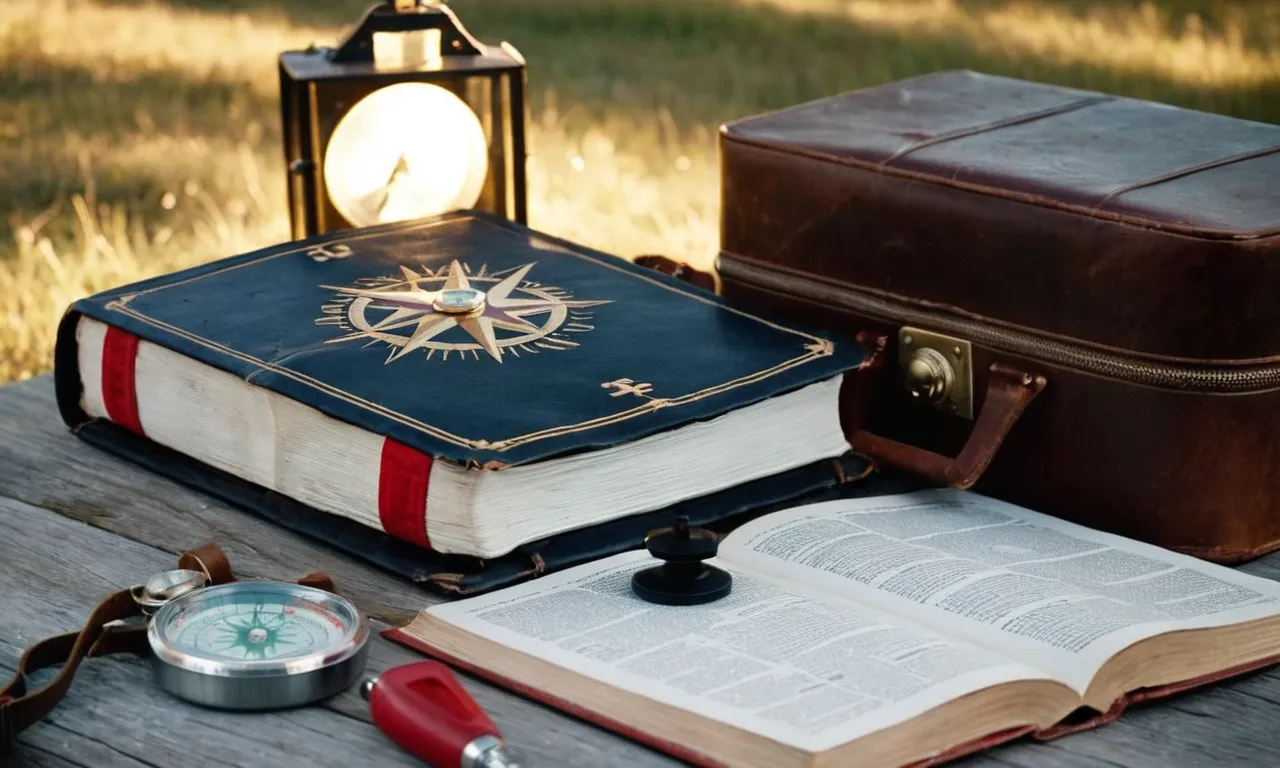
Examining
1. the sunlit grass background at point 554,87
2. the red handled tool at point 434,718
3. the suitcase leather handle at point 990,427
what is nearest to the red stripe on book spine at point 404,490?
the red handled tool at point 434,718

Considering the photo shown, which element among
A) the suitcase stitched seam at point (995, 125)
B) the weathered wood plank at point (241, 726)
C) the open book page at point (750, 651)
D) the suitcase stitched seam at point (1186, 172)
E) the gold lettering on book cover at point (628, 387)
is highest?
the suitcase stitched seam at point (995, 125)

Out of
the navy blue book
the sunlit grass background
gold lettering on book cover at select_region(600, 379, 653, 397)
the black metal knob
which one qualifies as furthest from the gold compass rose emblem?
the sunlit grass background

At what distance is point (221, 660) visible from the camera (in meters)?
1.26

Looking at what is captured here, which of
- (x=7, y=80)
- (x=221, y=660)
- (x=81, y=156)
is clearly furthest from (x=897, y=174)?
(x=7, y=80)

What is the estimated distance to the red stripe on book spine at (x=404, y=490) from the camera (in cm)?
147

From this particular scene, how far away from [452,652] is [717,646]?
0.21 metres

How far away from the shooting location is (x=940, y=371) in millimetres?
1724

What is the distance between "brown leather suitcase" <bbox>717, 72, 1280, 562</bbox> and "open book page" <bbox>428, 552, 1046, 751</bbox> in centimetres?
34

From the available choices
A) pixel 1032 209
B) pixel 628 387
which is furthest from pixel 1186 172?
pixel 628 387

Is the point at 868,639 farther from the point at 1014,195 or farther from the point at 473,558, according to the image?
the point at 1014,195

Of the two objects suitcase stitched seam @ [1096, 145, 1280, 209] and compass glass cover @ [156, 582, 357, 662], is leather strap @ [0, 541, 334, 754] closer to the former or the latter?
compass glass cover @ [156, 582, 357, 662]

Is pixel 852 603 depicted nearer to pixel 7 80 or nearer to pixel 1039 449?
pixel 1039 449

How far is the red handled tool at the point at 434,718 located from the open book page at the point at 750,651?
98 mm

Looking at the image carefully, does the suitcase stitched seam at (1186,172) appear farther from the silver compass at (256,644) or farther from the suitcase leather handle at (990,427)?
the silver compass at (256,644)
